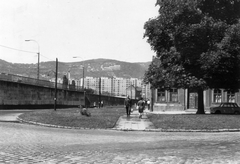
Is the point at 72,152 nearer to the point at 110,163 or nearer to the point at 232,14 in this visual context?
the point at 110,163

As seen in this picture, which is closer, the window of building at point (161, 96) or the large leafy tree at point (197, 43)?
the large leafy tree at point (197, 43)

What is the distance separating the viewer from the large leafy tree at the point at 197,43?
90.3ft

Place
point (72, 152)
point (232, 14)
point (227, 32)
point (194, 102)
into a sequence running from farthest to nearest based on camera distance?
point (194, 102), point (232, 14), point (227, 32), point (72, 152)

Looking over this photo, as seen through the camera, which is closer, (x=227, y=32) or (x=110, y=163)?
(x=110, y=163)

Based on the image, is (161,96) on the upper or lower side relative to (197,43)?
lower

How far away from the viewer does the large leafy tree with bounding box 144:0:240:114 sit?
90.3 ft

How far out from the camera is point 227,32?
90.8 ft

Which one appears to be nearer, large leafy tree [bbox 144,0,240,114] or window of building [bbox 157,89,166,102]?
large leafy tree [bbox 144,0,240,114]

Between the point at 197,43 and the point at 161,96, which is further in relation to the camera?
the point at 161,96

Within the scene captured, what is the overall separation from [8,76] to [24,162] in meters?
45.7

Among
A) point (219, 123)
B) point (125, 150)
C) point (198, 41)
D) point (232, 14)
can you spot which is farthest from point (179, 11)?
point (125, 150)

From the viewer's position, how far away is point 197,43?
2870 centimetres

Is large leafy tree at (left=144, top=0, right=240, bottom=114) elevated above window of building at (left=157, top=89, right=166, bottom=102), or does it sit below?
above

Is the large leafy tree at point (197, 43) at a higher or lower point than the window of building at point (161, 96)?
higher
